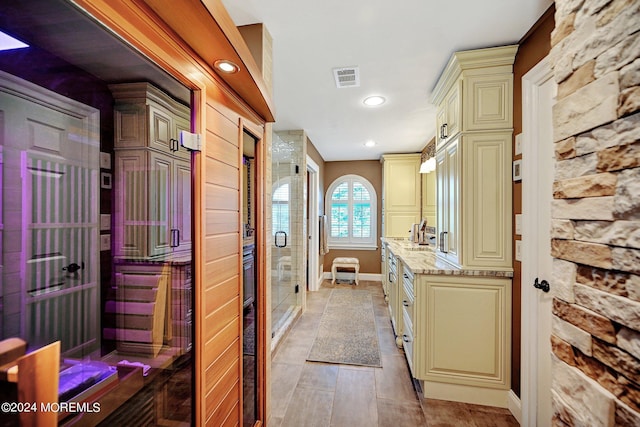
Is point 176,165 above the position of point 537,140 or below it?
below

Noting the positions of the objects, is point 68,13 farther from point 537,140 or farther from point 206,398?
point 537,140

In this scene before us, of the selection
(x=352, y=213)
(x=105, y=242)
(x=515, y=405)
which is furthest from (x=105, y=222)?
(x=352, y=213)

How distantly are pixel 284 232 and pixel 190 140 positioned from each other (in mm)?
2616

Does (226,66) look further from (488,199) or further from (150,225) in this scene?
(488,199)

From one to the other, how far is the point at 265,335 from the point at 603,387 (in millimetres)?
1443

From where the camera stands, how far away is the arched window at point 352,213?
17.9ft

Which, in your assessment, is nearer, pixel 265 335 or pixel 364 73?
pixel 265 335

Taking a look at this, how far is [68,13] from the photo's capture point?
630mm

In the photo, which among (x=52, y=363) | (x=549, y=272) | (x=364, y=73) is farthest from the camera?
(x=364, y=73)

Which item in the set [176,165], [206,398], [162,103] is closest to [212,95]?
[162,103]

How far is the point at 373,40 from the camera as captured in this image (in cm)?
166

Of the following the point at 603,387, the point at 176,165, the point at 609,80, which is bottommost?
the point at 603,387

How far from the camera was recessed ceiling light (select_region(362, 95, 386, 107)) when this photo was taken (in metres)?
2.50

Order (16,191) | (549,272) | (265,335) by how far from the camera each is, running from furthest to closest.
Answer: (265,335) → (549,272) → (16,191)
